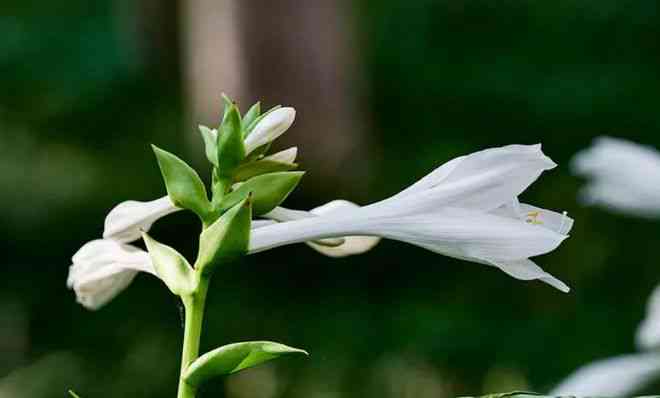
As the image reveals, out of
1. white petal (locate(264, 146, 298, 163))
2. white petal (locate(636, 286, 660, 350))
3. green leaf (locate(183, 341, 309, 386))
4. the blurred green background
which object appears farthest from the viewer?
the blurred green background

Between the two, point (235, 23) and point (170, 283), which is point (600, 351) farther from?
point (170, 283)

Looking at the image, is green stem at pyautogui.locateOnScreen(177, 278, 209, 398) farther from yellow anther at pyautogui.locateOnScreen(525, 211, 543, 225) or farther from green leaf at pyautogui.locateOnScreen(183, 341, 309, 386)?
yellow anther at pyautogui.locateOnScreen(525, 211, 543, 225)

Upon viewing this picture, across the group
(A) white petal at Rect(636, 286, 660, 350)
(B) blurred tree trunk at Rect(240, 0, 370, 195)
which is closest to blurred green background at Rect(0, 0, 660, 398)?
(B) blurred tree trunk at Rect(240, 0, 370, 195)

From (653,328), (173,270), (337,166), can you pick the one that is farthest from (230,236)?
(337,166)

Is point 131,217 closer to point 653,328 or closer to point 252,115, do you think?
point 252,115

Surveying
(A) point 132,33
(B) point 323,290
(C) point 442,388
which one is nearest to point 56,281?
(B) point 323,290

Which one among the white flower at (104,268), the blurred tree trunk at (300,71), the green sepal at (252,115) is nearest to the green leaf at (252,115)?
the green sepal at (252,115)
